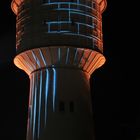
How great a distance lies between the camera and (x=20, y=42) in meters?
18.0

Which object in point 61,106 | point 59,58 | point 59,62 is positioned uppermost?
point 59,58

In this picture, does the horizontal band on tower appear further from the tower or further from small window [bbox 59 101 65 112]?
small window [bbox 59 101 65 112]

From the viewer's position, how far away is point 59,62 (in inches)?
679

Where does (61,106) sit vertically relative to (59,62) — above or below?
below

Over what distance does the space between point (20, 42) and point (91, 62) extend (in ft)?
11.1

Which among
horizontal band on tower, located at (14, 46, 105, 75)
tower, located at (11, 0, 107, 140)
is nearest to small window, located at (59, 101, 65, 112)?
tower, located at (11, 0, 107, 140)

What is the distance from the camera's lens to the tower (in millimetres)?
16828

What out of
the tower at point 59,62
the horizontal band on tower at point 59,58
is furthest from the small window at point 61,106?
the horizontal band on tower at point 59,58

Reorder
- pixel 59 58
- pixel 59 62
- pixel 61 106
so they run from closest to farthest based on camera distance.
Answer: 1. pixel 61 106
2. pixel 59 58
3. pixel 59 62

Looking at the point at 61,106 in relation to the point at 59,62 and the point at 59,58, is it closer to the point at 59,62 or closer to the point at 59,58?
the point at 59,62

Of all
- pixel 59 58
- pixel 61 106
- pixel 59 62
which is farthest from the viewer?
pixel 59 62

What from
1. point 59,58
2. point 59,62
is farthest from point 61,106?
point 59,58

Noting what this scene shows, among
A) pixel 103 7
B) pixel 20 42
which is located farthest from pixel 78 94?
pixel 103 7

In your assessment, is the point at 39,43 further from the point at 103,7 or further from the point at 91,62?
the point at 103,7
